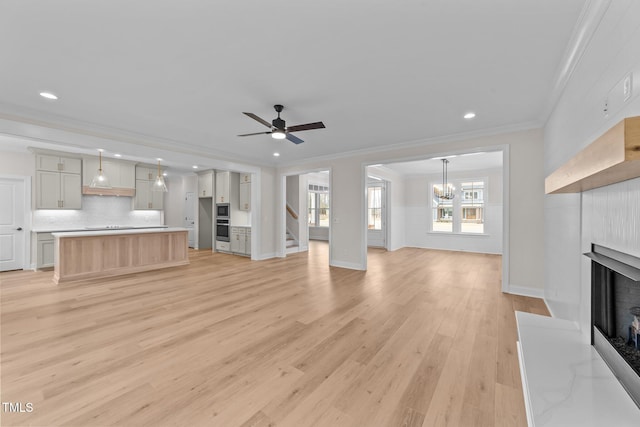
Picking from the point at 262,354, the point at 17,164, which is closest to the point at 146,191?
the point at 17,164

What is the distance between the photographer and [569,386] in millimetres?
1396

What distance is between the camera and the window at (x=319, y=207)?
1077cm

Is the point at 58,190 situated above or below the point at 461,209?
above

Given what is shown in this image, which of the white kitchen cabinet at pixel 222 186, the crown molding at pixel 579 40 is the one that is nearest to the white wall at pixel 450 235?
the crown molding at pixel 579 40

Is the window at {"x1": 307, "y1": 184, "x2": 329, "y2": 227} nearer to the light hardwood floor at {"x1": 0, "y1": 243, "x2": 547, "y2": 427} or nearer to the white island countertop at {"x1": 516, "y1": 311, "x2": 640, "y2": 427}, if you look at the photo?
the light hardwood floor at {"x1": 0, "y1": 243, "x2": 547, "y2": 427}

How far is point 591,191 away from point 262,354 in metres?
2.95

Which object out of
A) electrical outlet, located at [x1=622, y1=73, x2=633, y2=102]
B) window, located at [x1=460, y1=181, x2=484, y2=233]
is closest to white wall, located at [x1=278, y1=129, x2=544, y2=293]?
electrical outlet, located at [x1=622, y1=73, x2=633, y2=102]

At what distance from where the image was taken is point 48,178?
5.89 metres

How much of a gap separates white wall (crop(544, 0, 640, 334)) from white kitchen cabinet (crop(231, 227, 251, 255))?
653 cm

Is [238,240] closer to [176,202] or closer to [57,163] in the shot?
[176,202]

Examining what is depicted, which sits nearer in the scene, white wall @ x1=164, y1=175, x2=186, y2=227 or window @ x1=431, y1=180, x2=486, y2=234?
window @ x1=431, y1=180, x2=486, y2=234

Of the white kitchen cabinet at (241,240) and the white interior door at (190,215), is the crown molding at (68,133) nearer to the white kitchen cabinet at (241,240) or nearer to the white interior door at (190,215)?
the white kitchen cabinet at (241,240)

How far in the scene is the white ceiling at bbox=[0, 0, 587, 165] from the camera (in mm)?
1814

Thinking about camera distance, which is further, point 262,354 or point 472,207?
point 472,207
